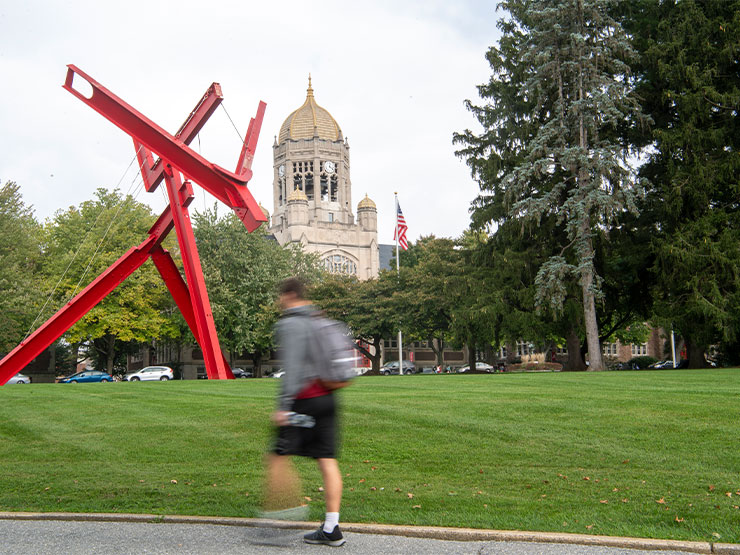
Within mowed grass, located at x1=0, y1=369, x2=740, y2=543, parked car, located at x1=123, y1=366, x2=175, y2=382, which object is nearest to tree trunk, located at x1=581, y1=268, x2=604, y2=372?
mowed grass, located at x1=0, y1=369, x2=740, y2=543

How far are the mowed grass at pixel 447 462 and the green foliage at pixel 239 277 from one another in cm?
3235

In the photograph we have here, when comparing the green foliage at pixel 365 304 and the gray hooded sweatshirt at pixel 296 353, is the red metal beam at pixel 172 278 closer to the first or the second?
the gray hooded sweatshirt at pixel 296 353

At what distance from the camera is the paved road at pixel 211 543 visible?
15.1 ft

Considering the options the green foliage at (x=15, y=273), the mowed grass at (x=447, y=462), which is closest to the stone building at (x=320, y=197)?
the green foliage at (x=15, y=273)

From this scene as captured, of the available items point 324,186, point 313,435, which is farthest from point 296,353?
point 324,186

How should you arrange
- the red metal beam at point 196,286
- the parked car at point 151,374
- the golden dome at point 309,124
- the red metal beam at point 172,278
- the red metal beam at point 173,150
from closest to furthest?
the red metal beam at point 173,150 → the red metal beam at point 196,286 → the red metal beam at point 172,278 → the parked car at point 151,374 → the golden dome at point 309,124

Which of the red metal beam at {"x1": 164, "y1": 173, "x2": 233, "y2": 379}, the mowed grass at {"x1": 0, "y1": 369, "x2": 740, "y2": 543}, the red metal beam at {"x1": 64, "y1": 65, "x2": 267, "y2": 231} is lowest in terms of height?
the mowed grass at {"x1": 0, "y1": 369, "x2": 740, "y2": 543}

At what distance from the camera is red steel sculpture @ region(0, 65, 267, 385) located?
1869 cm

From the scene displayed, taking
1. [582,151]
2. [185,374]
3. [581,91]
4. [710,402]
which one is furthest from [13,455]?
[185,374]

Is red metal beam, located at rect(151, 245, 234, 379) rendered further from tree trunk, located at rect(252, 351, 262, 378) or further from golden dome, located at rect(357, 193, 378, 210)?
golden dome, located at rect(357, 193, 378, 210)

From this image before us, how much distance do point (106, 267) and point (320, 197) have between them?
5244 centimetres

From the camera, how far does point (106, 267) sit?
40656mm

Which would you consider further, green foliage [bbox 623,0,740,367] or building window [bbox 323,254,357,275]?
building window [bbox 323,254,357,275]

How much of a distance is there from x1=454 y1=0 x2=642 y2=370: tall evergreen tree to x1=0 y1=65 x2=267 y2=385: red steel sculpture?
1275 centimetres
